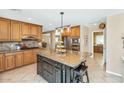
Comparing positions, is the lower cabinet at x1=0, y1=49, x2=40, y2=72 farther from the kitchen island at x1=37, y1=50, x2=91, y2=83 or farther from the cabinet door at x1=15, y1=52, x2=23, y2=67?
the kitchen island at x1=37, y1=50, x2=91, y2=83

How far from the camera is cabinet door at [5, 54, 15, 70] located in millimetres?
4309

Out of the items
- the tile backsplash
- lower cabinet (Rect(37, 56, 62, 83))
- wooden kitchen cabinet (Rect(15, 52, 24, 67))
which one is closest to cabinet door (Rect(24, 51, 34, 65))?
wooden kitchen cabinet (Rect(15, 52, 24, 67))

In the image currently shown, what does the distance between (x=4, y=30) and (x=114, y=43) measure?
411 cm

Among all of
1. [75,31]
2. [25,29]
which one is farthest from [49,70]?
[75,31]

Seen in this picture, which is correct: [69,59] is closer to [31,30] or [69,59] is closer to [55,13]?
[55,13]

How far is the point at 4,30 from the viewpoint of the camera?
449 cm

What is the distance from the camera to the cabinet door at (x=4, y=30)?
4.39 meters

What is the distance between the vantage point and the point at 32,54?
5.61m

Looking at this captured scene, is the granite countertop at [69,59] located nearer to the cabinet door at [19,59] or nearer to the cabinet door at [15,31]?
the cabinet door at [19,59]

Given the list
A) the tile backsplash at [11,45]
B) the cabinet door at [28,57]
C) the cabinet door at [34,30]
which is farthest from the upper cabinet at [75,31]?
the cabinet door at [28,57]

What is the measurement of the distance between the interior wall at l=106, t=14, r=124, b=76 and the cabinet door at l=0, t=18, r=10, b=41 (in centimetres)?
388

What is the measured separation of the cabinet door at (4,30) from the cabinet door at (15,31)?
7.9 inches
